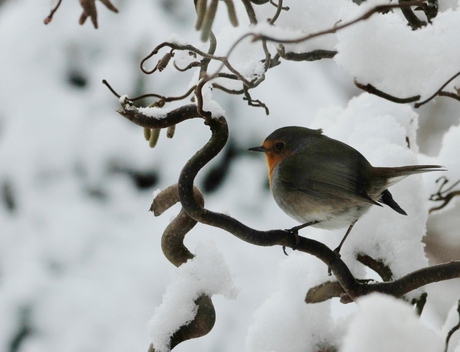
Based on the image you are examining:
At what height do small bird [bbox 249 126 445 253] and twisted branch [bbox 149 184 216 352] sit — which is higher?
small bird [bbox 249 126 445 253]

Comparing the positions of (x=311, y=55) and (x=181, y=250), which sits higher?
(x=311, y=55)

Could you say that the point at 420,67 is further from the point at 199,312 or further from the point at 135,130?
the point at 135,130

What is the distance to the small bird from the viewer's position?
142 cm

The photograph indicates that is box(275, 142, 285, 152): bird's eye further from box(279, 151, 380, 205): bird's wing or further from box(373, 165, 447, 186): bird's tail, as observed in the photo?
box(373, 165, 447, 186): bird's tail

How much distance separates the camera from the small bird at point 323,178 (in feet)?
4.66

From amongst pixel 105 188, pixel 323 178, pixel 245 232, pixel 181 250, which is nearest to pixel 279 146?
pixel 323 178

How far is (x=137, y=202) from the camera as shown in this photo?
9.62 ft

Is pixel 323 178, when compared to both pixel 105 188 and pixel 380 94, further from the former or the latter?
pixel 105 188

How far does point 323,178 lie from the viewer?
5.21ft

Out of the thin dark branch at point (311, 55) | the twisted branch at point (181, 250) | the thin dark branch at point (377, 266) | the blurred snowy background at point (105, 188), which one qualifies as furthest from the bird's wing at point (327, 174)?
the blurred snowy background at point (105, 188)

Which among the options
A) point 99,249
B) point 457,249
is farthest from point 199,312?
point 457,249

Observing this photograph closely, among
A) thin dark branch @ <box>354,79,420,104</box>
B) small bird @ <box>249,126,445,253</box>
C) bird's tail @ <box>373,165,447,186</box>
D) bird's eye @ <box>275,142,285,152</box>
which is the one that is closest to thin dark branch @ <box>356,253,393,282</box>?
small bird @ <box>249,126,445,253</box>

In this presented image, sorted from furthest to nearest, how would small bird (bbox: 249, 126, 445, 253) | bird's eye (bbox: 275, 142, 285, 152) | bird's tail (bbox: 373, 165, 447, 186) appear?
bird's eye (bbox: 275, 142, 285, 152), small bird (bbox: 249, 126, 445, 253), bird's tail (bbox: 373, 165, 447, 186)

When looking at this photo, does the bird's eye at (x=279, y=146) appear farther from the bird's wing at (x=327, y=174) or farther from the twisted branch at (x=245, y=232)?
the twisted branch at (x=245, y=232)
